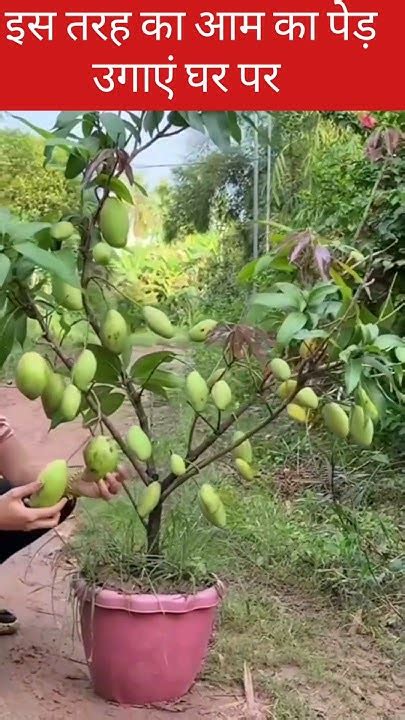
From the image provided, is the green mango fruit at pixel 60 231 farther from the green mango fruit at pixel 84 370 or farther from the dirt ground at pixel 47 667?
the dirt ground at pixel 47 667

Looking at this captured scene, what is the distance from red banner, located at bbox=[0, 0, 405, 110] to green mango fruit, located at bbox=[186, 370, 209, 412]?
86cm

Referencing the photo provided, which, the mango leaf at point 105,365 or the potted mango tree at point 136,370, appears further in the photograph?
the mango leaf at point 105,365

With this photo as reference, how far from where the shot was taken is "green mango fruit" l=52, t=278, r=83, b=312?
1.45 m

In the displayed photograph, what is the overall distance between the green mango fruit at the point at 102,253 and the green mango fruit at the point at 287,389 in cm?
36

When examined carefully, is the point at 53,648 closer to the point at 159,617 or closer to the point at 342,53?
the point at 159,617

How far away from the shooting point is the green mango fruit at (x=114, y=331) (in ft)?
4.96

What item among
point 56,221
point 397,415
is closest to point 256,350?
point 56,221

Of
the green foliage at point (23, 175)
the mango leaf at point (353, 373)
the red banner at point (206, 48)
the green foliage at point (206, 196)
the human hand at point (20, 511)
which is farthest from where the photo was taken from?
the green foliage at point (206, 196)

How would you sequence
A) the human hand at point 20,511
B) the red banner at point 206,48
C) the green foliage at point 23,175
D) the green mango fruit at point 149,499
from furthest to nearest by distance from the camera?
1. the green foliage at point 23,175
2. the red banner at point 206,48
3. the green mango fruit at point 149,499
4. the human hand at point 20,511

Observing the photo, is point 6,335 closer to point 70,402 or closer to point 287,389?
point 70,402

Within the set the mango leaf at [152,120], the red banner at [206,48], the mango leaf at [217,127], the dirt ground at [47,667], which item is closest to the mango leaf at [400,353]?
the mango leaf at [217,127]

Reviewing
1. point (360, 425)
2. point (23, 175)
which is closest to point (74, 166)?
point (360, 425)

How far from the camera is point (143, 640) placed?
1.59m

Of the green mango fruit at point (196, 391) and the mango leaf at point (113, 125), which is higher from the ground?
the mango leaf at point (113, 125)
